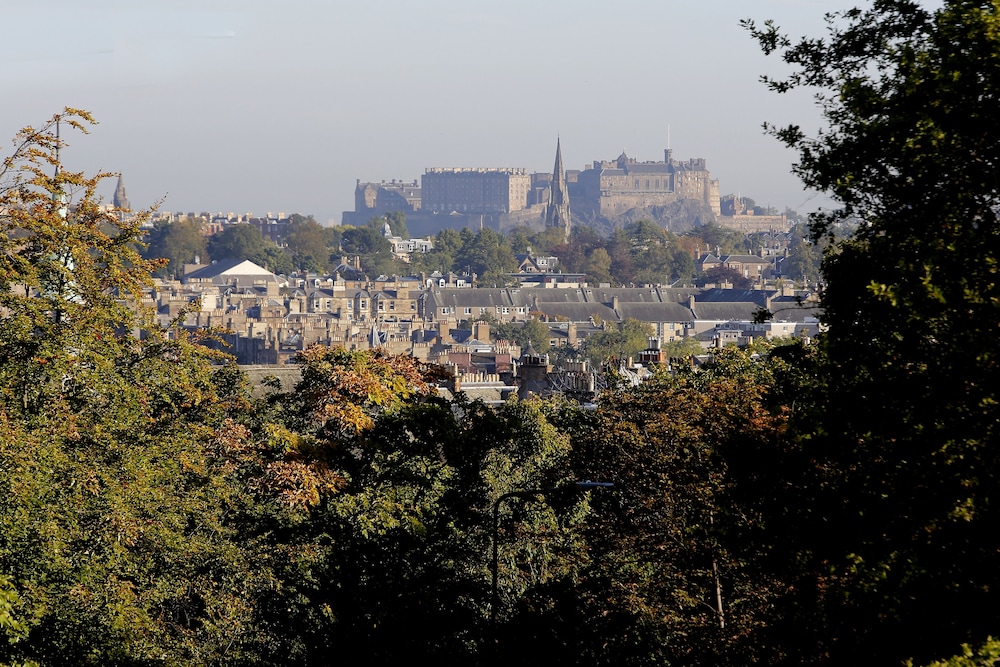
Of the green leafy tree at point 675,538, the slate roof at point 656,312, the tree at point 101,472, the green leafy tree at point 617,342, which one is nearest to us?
the green leafy tree at point 675,538

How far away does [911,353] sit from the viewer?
39.4 ft

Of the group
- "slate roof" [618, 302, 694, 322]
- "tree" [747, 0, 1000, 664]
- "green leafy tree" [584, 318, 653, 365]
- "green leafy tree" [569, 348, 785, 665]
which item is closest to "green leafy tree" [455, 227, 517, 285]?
"slate roof" [618, 302, 694, 322]

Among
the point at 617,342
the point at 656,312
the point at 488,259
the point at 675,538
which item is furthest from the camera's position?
the point at 488,259

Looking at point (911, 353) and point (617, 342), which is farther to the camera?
point (617, 342)

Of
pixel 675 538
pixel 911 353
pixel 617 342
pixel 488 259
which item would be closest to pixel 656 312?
pixel 617 342

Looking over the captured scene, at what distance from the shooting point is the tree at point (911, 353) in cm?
1139

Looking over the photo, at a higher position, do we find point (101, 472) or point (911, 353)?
point (911, 353)

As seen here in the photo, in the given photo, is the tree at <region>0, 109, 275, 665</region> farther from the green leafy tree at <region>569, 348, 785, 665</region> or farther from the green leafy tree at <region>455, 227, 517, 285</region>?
the green leafy tree at <region>455, 227, 517, 285</region>

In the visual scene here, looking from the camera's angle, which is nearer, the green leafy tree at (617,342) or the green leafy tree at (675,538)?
the green leafy tree at (675,538)

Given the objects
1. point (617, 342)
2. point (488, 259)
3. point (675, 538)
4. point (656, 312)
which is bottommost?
point (675, 538)

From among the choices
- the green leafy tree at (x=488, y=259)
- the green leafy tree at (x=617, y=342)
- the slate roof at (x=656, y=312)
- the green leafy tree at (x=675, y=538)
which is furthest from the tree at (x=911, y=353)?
the green leafy tree at (x=488, y=259)

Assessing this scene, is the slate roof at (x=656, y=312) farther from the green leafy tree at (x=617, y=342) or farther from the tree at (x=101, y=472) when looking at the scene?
the tree at (x=101, y=472)

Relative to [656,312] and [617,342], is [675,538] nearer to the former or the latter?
[617,342]

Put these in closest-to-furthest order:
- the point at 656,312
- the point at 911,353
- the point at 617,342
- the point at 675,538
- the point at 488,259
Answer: the point at 911,353, the point at 675,538, the point at 617,342, the point at 656,312, the point at 488,259
